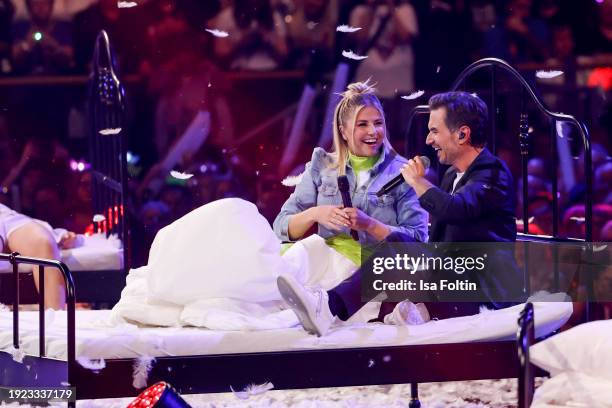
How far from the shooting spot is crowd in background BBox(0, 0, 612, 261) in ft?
16.0

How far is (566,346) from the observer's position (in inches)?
83.0

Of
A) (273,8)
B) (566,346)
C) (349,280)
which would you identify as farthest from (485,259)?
(273,8)

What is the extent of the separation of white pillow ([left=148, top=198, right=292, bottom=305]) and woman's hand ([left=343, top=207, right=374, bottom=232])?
247 millimetres

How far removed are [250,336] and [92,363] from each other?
413mm

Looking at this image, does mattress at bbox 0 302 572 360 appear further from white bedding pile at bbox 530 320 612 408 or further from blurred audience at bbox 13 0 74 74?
blurred audience at bbox 13 0 74 74

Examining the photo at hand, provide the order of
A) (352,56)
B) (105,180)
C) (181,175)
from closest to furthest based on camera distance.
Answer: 1. (105,180)
2. (181,175)
3. (352,56)

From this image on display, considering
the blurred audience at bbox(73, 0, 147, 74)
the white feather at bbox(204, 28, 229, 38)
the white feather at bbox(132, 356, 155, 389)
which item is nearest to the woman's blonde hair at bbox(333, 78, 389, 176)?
the white feather at bbox(132, 356, 155, 389)

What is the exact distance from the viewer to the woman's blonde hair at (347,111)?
2.89 metres

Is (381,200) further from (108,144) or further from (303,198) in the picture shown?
(108,144)

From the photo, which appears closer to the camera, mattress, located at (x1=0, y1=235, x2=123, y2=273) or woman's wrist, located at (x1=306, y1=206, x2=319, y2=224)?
woman's wrist, located at (x1=306, y1=206, x2=319, y2=224)

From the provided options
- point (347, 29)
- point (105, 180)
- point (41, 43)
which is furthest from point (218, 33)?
point (105, 180)

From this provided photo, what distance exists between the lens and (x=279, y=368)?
2.48 metres

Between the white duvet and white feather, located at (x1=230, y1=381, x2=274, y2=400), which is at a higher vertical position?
the white duvet

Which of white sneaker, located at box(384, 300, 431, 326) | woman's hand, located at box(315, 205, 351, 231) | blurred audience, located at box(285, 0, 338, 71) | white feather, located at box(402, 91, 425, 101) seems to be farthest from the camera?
blurred audience, located at box(285, 0, 338, 71)
